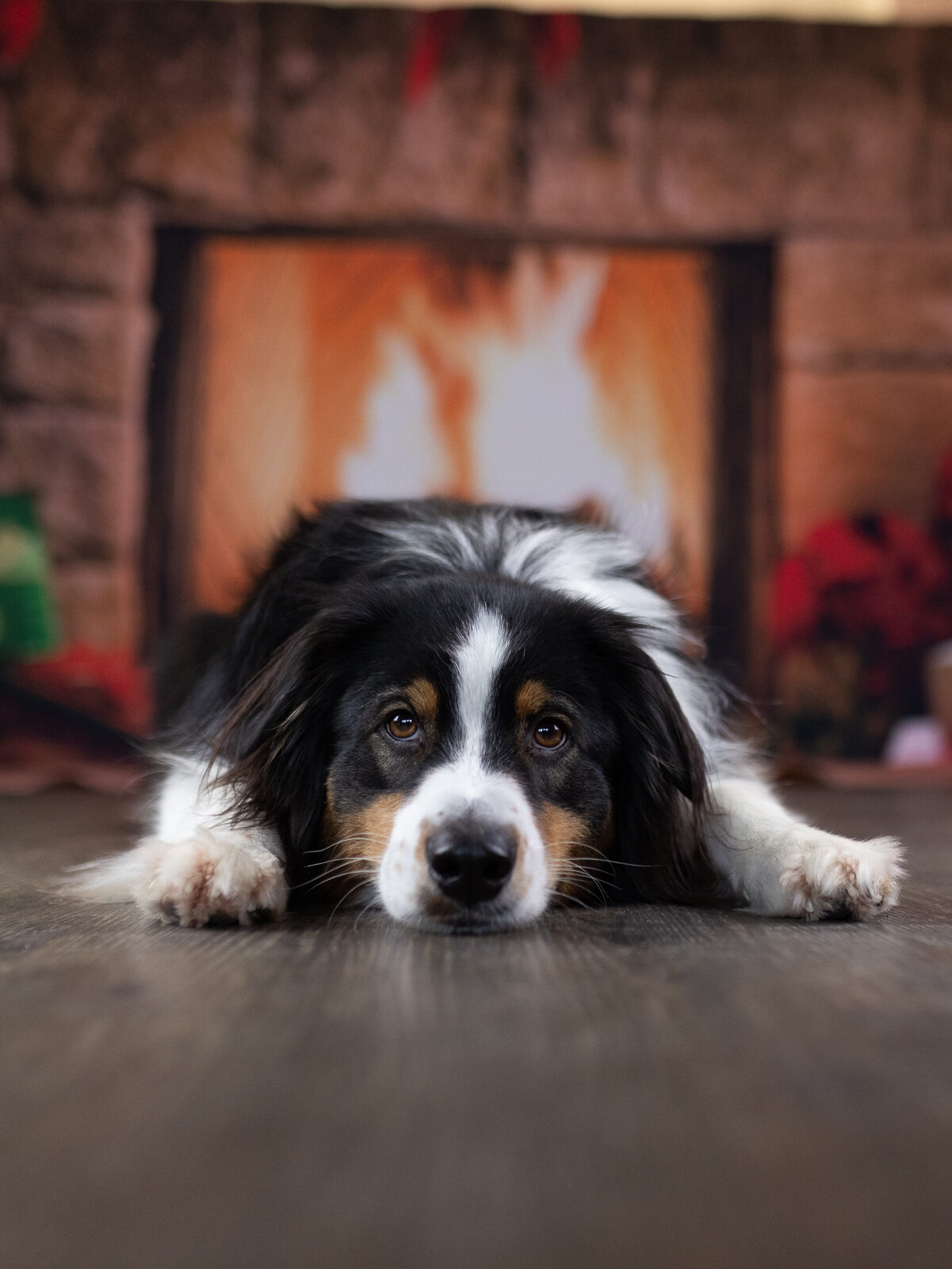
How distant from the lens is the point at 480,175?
5.27 metres

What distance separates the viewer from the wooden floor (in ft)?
2.14

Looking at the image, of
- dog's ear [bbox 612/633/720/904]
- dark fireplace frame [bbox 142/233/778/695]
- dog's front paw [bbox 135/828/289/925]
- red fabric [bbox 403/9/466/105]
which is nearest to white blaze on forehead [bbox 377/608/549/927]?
dog's front paw [bbox 135/828/289/925]

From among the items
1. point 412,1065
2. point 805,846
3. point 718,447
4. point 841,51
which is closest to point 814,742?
point 718,447

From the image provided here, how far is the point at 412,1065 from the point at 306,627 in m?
0.95

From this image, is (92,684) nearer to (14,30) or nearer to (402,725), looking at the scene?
(14,30)

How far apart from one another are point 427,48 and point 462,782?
184 inches

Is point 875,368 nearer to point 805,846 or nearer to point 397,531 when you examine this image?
point 397,531

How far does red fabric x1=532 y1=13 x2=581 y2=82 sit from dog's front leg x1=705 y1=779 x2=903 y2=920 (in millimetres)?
4444

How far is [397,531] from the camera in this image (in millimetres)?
2170

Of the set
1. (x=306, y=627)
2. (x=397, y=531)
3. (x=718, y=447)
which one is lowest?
(x=306, y=627)

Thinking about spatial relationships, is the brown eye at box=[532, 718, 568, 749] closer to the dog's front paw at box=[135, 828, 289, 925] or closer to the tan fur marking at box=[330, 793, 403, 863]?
the tan fur marking at box=[330, 793, 403, 863]

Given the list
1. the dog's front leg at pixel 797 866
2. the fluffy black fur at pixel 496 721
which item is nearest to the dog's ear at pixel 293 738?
the fluffy black fur at pixel 496 721

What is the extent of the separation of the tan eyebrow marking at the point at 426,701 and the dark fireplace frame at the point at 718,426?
12.1ft

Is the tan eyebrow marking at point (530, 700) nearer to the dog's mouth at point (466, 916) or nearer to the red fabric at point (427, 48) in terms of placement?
the dog's mouth at point (466, 916)
